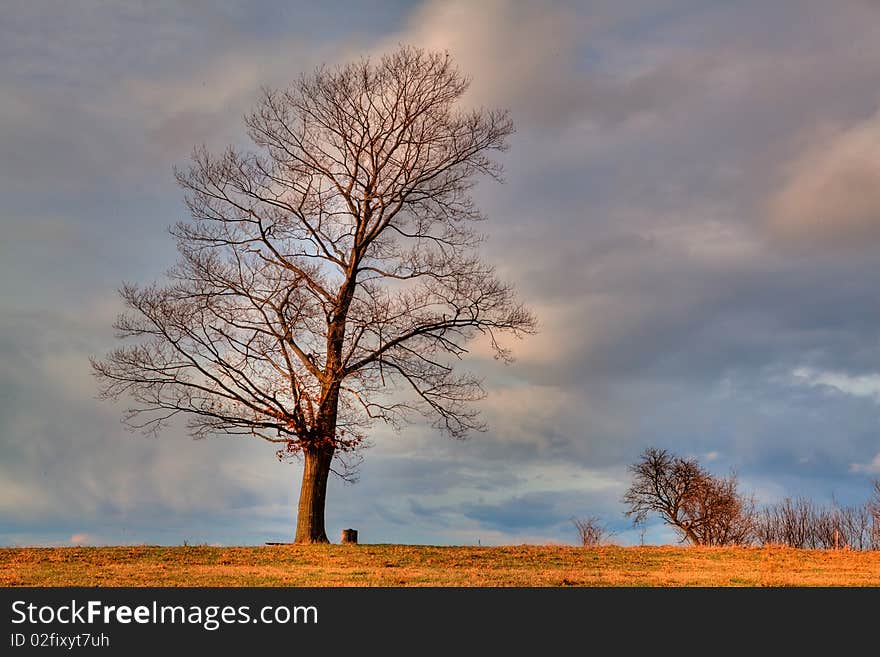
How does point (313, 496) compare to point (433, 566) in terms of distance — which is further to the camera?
point (313, 496)

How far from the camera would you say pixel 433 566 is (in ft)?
69.5

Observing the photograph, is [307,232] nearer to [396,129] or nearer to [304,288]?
[304,288]

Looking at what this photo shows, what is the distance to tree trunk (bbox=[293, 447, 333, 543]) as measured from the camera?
26.6 m

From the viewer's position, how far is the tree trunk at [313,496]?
26.6 meters

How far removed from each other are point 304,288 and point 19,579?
40.8 feet

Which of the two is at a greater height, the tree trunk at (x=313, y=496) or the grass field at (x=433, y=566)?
the tree trunk at (x=313, y=496)

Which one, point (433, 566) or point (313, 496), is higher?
point (313, 496)

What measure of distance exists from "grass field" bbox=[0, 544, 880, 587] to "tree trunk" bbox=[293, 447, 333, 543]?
4.76 ft

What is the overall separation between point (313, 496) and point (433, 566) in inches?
264

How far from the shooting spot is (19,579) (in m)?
18.0

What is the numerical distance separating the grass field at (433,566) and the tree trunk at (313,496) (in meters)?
1.45

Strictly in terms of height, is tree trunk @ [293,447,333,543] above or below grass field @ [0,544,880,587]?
above

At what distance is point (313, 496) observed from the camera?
26766mm

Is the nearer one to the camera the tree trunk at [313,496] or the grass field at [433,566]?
the grass field at [433,566]
